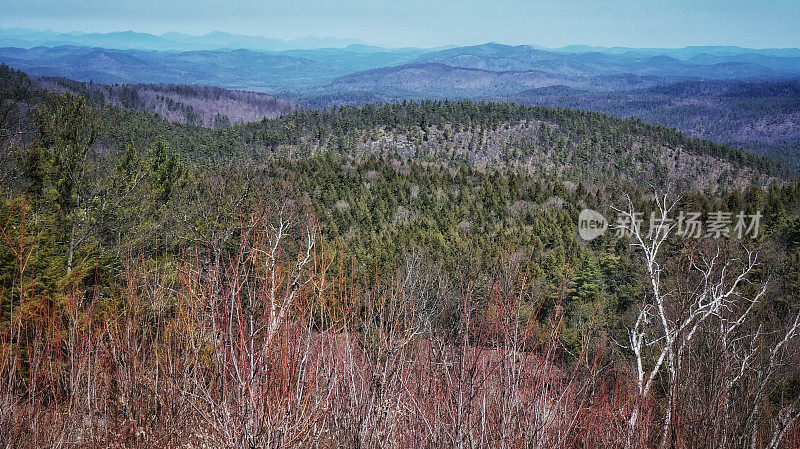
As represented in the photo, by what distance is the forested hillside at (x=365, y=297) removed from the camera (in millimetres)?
3279

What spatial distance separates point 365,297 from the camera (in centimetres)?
691

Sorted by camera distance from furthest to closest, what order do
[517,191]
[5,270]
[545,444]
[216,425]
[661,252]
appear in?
[517,191]
[661,252]
[5,270]
[545,444]
[216,425]

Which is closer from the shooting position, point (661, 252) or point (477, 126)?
point (661, 252)

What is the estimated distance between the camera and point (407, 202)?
50.4 meters

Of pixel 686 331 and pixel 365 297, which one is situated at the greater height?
pixel 365 297

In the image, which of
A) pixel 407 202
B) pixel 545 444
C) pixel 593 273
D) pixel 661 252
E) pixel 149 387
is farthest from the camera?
pixel 407 202

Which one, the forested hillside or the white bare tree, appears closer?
the forested hillside

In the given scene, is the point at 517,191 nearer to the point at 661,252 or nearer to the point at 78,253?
the point at 661,252

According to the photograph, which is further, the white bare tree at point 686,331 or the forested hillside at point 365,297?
the white bare tree at point 686,331

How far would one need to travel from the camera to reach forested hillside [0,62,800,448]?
3.28m

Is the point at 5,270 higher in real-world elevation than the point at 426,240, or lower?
higher

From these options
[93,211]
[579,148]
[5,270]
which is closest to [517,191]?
[93,211]

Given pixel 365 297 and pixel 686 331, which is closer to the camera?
pixel 686 331

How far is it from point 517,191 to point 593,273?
28.2 metres
